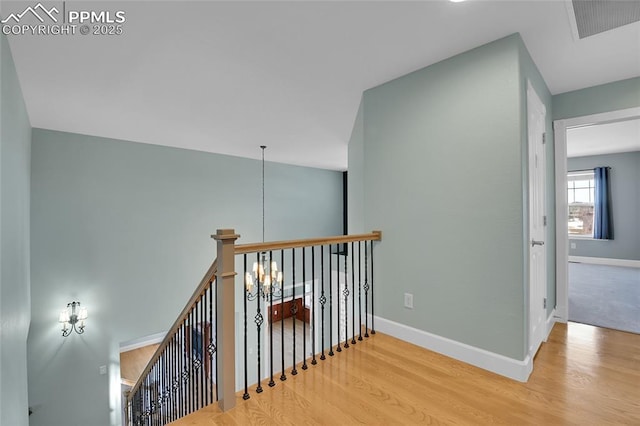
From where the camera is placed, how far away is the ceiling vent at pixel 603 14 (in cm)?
181

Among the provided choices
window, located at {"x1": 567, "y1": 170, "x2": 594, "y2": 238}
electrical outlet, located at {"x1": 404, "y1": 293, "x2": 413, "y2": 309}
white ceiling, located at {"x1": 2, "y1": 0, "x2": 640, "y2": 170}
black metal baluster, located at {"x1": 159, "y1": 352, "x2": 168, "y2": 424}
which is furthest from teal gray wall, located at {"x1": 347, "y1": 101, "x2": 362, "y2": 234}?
window, located at {"x1": 567, "y1": 170, "x2": 594, "y2": 238}

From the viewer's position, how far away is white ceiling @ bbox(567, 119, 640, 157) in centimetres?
462

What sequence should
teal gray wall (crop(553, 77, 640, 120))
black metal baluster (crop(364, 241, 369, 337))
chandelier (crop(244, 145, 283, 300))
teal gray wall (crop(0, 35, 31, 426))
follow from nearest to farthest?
teal gray wall (crop(0, 35, 31, 426)) < chandelier (crop(244, 145, 283, 300)) < teal gray wall (crop(553, 77, 640, 120)) < black metal baluster (crop(364, 241, 369, 337))

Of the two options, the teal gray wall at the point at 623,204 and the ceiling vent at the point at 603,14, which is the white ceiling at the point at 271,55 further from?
the teal gray wall at the point at 623,204

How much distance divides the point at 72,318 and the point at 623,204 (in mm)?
11210

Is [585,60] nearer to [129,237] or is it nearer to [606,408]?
[606,408]

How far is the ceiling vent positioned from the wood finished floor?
2.52m

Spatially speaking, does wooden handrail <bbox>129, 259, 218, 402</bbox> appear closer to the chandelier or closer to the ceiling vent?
the chandelier

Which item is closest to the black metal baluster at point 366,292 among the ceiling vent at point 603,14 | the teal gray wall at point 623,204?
the ceiling vent at point 603,14

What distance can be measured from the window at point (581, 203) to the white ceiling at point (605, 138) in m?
0.80

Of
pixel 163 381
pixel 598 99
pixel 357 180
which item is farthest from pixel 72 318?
pixel 598 99

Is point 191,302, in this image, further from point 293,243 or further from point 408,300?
point 408,300

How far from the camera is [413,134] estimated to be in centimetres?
263

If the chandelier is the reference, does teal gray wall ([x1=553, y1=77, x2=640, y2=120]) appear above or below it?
above
